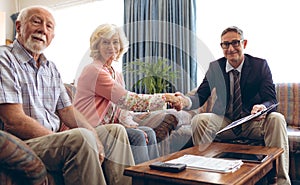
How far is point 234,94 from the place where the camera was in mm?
2375

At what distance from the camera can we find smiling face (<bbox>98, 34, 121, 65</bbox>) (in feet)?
6.28

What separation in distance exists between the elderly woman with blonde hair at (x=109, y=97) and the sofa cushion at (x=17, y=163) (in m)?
0.73

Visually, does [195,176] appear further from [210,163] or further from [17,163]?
[17,163]

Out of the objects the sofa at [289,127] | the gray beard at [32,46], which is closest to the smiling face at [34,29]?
the gray beard at [32,46]

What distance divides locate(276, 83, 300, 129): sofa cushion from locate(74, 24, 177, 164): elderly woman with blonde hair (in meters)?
1.31

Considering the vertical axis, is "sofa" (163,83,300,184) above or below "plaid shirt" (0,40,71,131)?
below

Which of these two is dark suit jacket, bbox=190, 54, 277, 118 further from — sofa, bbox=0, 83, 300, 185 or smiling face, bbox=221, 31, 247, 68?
sofa, bbox=0, 83, 300, 185

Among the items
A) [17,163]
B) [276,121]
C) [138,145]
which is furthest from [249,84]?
[17,163]

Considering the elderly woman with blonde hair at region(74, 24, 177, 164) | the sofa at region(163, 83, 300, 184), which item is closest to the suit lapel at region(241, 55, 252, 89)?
the sofa at region(163, 83, 300, 184)

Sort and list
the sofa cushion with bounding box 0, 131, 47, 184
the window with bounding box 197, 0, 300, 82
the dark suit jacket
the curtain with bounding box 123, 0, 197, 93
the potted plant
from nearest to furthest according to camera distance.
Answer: the sofa cushion with bounding box 0, 131, 47, 184 < the dark suit jacket < the window with bounding box 197, 0, 300, 82 < the potted plant < the curtain with bounding box 123, 0, 197, 93

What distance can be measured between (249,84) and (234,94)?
0.45ft

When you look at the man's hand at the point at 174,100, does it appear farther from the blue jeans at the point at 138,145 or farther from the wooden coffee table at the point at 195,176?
the wooden coffee table at the point at 195,176

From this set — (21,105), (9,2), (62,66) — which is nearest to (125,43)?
(21,105)

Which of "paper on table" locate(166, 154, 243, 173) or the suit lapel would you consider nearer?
"paper on table" locate(166, 154, 243, 173)
